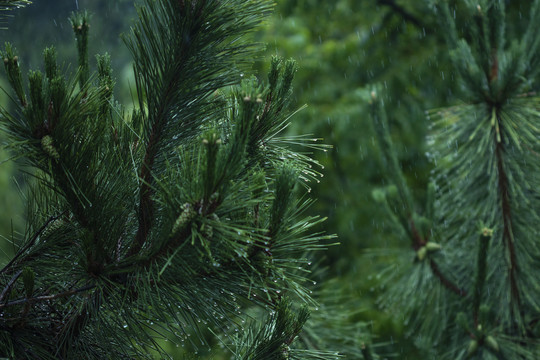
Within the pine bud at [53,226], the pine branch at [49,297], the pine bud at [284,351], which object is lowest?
the pine bud at [284,351]

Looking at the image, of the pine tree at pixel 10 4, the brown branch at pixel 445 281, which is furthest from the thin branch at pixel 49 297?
the brown branch at pixel 445 281

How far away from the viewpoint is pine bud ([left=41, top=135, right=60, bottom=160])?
126cm

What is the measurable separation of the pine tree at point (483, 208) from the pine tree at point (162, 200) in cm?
112

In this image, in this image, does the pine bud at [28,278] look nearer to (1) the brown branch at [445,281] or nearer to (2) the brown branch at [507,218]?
(1) the brown branch at [445,281]

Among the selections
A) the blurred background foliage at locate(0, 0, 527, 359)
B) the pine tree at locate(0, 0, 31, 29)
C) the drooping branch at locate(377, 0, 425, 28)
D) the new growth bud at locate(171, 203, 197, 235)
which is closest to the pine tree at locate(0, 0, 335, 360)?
the new growth bud at locate(171, 203, 197, 235)

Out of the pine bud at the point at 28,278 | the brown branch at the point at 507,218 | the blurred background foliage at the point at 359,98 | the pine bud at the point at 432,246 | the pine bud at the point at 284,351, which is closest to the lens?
the pine bud at the point at 28,278

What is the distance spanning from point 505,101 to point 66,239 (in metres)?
1.85

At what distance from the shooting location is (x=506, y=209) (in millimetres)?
2484

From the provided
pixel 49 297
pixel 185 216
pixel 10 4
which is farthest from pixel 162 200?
pixel 10 4

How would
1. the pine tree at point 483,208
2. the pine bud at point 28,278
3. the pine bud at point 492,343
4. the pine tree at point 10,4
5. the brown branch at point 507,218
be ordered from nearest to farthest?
1. the pine bud at point 28,278
2. the pine tree at point 10,4
3. the pine bud at point 492,343
4. the pine tree at point 483,208
5. the brown branch at point 507,218

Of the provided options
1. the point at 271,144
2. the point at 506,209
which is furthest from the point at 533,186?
the point at 271,144

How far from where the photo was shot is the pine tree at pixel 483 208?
7.76 ft

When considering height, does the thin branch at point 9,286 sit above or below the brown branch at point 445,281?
above

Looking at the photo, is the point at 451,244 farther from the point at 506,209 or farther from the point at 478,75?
the point at 478,75
